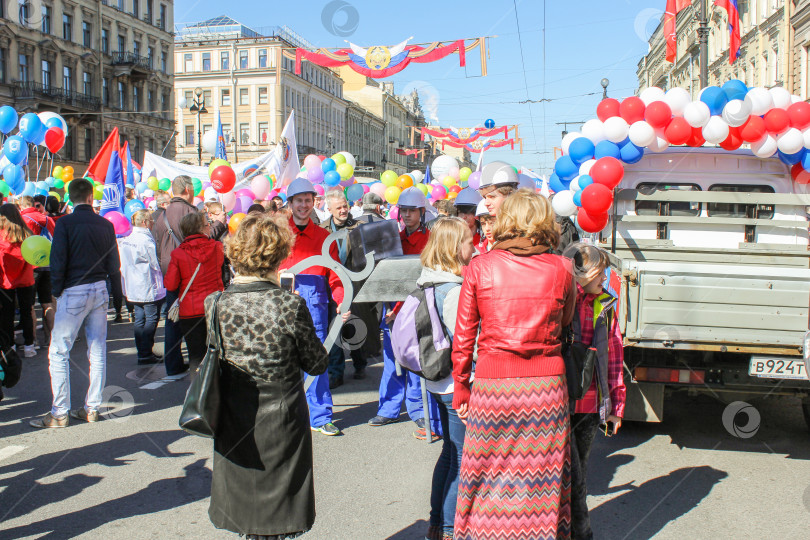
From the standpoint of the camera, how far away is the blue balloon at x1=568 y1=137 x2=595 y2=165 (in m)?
6.92

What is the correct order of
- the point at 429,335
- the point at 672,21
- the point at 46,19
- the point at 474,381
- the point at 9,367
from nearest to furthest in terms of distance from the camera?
the point at 474,381, the point at 429,335, the point at 9,367, the point at 672,21, the point at 46,19

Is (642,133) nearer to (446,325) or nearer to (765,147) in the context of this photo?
(765,147)

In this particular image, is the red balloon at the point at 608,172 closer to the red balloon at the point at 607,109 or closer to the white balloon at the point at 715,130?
the red balloon at the point at 607,109

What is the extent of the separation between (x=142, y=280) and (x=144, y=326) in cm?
52

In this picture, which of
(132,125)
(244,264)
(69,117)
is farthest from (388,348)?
(132,125)

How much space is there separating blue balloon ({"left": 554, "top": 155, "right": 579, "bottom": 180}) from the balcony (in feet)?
127

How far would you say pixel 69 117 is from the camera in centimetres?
4266

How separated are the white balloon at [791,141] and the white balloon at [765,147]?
2.6 inches

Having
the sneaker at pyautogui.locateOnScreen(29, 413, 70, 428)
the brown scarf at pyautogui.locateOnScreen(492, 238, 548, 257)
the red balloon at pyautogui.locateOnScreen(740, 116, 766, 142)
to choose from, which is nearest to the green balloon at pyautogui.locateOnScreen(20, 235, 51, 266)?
the sneaker at pyautogui.locateOnScreen(29, 413, 70, 428)

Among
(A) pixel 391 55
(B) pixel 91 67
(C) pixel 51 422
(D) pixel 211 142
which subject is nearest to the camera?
(C) pixel 51 422

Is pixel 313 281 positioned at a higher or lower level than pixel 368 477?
higher

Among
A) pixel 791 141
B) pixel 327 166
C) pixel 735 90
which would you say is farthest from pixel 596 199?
pixel 327 166

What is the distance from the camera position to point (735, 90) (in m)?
6.39

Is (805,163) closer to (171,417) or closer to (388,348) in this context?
(388,348)
